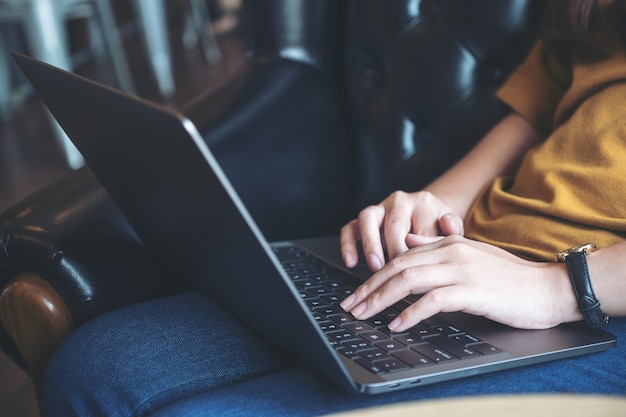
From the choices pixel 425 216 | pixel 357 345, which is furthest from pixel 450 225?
pixel 357 345

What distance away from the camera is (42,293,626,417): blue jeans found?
0.73 meters

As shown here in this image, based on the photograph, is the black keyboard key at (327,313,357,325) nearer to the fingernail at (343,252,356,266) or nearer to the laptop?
the laptop

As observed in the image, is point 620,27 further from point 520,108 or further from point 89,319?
point 89,319

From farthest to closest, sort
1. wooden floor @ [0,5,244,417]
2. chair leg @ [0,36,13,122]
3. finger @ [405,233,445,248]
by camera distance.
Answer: chair leg @ [0,36,13,122] < wooden floor @ [0,5,244,417] < finger @ [405,233,445,248]

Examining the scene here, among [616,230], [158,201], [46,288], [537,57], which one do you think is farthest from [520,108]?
[46,288]

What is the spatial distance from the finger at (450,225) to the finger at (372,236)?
0.23ft

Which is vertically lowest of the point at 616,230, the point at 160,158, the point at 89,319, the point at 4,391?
the point at 4,391

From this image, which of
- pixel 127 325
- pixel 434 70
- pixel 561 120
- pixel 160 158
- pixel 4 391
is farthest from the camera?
pixel 4 391

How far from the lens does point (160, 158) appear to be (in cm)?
70

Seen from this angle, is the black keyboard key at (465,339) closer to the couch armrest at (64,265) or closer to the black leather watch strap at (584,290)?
the black leather watch strap at (584,290)

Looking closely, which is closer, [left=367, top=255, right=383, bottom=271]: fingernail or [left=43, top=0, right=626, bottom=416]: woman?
[left=43, top=0, right=626, bottom=416]: woman

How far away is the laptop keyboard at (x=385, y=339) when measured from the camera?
2.36 ft

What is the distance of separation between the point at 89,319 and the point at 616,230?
63 centimetres

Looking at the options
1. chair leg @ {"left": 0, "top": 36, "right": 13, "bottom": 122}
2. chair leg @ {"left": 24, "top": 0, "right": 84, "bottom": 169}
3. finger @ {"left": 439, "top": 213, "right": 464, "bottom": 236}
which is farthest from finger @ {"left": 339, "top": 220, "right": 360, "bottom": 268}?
chair leg @ {"left": 0, "top": 36, "right": 13, "bottom": 122}
